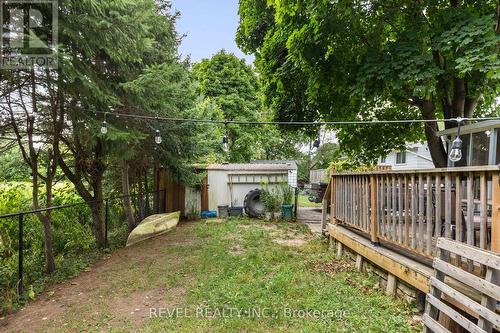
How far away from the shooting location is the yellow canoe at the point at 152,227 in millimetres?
6750

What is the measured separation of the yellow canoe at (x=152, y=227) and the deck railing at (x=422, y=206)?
4.45 m

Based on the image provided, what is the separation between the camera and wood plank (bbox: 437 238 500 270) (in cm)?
193

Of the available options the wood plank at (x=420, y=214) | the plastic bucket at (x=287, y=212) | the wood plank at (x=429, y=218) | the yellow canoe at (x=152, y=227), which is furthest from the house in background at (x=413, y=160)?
the wood plank at (x=429, y=218)

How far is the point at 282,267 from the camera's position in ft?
15.0

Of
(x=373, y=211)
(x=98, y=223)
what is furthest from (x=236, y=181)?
(x=373, y=211)

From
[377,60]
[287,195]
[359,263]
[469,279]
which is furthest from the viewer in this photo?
[287,195]

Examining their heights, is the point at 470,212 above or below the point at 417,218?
above

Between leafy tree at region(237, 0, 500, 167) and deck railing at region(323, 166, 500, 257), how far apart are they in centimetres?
148

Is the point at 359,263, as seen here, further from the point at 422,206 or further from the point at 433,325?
the point at 433,325

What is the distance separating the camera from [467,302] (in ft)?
6.88

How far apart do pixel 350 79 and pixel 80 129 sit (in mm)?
4543

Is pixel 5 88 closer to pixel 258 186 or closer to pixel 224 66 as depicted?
pixel 258 186

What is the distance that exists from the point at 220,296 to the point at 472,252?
262 centimetres

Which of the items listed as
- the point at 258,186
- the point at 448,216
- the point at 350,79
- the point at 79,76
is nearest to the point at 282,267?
the point at 448,216
